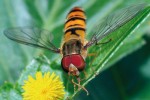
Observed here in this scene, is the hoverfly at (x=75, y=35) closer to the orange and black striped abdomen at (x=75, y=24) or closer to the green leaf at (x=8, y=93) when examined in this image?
the orange and black striped abdomen at (x=75, y=24)

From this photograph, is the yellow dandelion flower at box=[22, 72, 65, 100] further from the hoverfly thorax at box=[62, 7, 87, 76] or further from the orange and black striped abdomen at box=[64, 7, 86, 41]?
the orange and black striped abdomen at box=[64, 7, 86, 41]


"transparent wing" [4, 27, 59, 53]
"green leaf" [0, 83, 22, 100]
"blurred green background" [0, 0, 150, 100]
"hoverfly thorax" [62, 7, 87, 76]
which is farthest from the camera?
"blurred green background" [0, 0, 150, 100]

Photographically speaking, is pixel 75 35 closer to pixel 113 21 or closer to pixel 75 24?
pixel 75 24

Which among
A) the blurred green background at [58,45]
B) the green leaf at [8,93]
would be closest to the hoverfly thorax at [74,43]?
the blurred green background at [58,45]

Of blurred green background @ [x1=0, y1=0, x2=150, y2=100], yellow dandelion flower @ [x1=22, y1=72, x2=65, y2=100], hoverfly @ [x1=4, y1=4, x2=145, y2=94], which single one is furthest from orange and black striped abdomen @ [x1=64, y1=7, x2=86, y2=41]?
yellow dandelion flower @ [x1=22, y1=72, x2=65, y2=100]

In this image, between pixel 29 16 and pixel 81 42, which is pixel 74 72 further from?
pixel 29 16

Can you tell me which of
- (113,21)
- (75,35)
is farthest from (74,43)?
(113,21)
